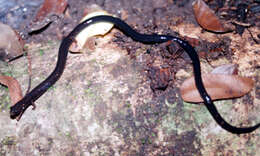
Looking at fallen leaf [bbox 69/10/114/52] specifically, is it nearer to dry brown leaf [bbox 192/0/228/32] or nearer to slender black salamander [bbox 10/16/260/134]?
slender black salamander [bbox 10/16/260/134]

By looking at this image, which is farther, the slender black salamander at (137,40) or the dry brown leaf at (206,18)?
the dry brown leaf at (206,18)

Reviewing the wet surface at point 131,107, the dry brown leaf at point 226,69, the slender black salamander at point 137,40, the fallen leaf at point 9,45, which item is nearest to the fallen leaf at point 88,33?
the slender black salamander at point 137,40

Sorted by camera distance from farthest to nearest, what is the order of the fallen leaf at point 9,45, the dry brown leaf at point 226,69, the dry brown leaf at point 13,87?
the fallen leaf at point 9,45 < the dry brown leaf at point 13,87 < the dry brown leaf at point 226,69

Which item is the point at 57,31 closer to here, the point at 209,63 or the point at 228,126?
Result: the point at 209,63

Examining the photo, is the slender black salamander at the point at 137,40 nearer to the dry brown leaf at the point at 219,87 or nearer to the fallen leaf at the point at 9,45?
the dry brown leaf at the point at 219,87

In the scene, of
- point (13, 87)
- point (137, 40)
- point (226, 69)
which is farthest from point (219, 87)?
point (13, 87)

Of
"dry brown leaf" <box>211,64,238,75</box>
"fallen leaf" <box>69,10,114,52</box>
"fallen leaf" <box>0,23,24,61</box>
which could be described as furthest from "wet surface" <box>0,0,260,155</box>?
"fallen leaf" <box>69,10,114,52</box>
